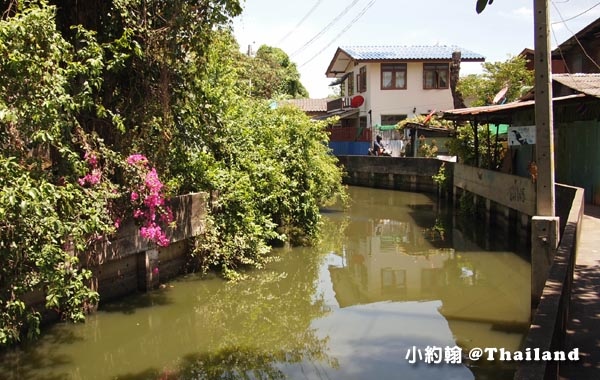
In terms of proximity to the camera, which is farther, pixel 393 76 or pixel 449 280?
pixel 393 76

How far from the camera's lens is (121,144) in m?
8.74

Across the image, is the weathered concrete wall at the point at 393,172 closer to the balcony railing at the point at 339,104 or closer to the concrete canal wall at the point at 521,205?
the concrete canal wall at the point at 521,205

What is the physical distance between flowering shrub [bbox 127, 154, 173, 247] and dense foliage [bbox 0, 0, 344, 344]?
2cm

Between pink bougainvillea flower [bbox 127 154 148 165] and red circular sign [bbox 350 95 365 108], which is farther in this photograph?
red circular sign [bbox 350 95 365 108]

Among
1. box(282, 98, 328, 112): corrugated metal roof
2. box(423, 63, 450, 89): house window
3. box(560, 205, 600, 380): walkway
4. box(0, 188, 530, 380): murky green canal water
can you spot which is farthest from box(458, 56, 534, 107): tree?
box(560, 205, 600, 380): walkway

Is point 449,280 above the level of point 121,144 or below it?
below

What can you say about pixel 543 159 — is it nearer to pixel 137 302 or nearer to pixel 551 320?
pixel 551 320

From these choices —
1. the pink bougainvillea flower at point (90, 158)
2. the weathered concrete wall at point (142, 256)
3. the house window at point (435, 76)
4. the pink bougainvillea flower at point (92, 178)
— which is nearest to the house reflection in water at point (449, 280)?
the weathered concrete wall at point (142, 256)

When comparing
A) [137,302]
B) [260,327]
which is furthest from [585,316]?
[137,302]

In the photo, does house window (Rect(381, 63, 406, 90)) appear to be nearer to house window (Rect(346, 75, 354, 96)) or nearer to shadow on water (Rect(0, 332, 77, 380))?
house window (Rect(346, 75, 354, 96))

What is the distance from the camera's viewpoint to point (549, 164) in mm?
7602

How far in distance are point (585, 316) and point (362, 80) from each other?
33191 mm

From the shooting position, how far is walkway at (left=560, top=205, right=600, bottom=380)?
4.79m

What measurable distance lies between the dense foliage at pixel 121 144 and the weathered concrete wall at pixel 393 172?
560 inches
